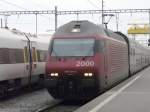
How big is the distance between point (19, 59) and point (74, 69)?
439 cm

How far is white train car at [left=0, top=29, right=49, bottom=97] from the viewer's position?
64.1 feet

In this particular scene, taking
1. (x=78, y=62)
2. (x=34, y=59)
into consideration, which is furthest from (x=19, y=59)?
(x=78, y=62)

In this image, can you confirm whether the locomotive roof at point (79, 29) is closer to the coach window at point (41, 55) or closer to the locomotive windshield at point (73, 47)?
the locomotive windshield at point (73, 47)

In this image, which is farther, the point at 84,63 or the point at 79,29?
the point at 79,29

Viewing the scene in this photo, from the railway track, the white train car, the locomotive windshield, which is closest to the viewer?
the railway track

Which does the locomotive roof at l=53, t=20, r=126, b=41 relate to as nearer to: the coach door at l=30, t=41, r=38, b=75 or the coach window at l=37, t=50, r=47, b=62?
the coach door at l=30, t=41, r=38, b=75

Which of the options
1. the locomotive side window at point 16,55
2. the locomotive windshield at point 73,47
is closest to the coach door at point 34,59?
the locomotive side window at point 16,55

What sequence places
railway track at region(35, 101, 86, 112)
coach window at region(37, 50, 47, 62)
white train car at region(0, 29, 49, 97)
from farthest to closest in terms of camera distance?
coach window at region(37, 50, 47, 62), white train car at region(0, 29, 49, 97), railway track at region(35, 101, 86, 112)

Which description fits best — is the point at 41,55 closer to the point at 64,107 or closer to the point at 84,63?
the point at 84,63

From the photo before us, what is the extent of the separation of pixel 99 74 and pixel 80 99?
5.26ft

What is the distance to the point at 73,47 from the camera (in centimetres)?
1817

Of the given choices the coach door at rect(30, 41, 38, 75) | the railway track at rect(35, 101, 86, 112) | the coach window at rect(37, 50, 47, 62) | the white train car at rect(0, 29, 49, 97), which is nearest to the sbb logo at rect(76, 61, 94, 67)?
the railway track at rect(35, 101, 86, 112)

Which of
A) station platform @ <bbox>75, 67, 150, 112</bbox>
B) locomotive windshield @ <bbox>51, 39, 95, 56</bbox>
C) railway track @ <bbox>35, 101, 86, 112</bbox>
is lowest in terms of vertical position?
railway track @ <bbox>35, 101, 86, 112</bbox>

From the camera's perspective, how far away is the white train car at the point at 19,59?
64.1 feet
